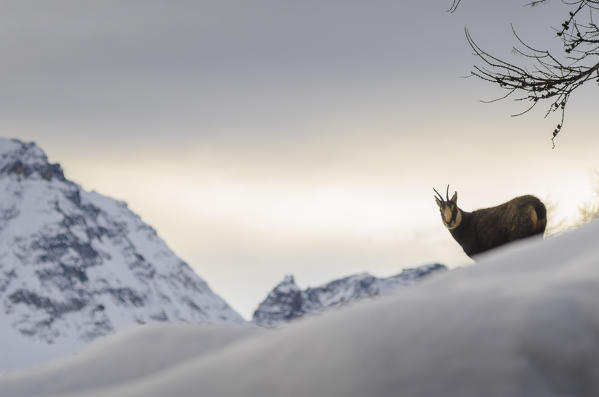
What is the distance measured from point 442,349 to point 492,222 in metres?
7.29

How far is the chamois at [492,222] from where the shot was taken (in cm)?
854

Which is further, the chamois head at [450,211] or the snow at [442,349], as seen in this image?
Answer: the chamois head at [450,211]

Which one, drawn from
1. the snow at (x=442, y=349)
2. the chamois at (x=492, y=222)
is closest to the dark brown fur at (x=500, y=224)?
the chamois at (x=492, y=222)

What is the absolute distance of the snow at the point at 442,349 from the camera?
1.80 metres

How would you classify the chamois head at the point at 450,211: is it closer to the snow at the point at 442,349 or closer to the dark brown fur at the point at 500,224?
the dark brown fur at the point at 500,224

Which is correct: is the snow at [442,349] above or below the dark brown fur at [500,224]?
below

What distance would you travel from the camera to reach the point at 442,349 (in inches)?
73.1

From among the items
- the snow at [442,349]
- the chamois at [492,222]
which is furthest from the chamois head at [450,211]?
the snow at [442,349]

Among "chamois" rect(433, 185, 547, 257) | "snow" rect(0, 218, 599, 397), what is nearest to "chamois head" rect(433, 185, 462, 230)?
"chamois" rect(433, 185, 547, 257)

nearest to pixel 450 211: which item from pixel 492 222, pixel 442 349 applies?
pixel 492 222

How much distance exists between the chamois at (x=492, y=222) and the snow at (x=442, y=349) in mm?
6519

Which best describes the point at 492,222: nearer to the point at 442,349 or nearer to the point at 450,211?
the point at 450,211

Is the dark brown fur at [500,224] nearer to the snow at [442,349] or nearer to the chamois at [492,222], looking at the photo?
the chamois at [492,222]

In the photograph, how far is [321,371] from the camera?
6.17 ft
